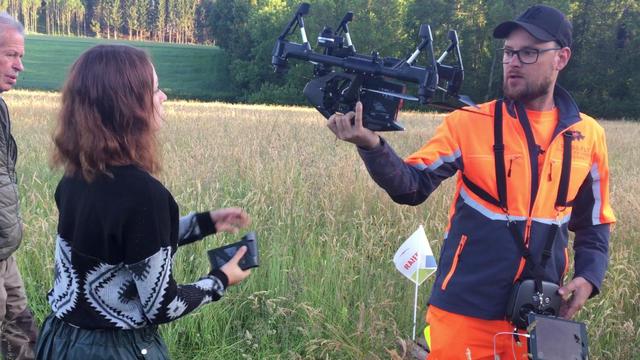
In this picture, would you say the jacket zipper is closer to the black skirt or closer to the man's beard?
the man's beard

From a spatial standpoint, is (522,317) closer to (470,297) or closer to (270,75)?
(470,297)

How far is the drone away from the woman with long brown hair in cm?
53

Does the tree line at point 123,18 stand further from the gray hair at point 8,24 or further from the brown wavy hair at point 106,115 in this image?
the brown wavy hair at point 106,115

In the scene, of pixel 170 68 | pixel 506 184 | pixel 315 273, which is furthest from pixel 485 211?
pixel 170 68

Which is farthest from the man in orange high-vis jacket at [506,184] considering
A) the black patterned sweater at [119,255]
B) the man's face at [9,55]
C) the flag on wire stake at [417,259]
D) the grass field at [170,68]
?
the grass field at [170,68]

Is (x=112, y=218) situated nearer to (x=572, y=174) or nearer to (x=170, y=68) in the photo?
(x=572, y=174)

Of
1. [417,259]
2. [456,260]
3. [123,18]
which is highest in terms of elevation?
[456,260]

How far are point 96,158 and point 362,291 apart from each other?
2392mm

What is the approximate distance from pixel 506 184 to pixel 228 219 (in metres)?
1.04

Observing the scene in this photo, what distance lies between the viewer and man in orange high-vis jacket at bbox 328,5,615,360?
225 centimetres

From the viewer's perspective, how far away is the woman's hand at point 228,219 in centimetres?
226

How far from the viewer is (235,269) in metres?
2.01

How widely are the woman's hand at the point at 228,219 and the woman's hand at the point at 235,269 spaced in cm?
22

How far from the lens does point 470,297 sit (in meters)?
2.27
